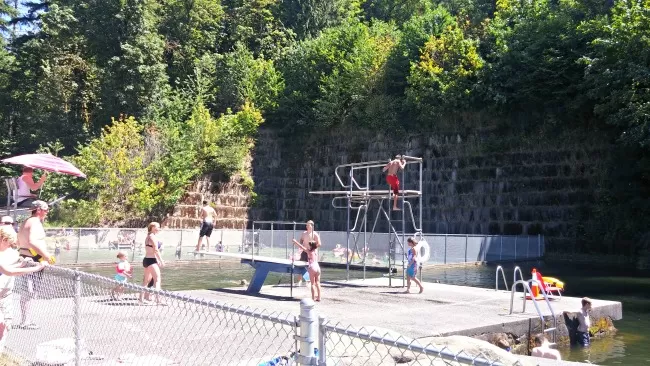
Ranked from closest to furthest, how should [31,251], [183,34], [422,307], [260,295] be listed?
[31,251]
[422,307]
[260,295]
[183,34]

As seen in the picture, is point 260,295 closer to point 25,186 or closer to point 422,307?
point 422,307

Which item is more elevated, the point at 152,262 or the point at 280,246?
the point at 152,262

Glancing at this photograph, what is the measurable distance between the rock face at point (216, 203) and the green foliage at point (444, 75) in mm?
11958

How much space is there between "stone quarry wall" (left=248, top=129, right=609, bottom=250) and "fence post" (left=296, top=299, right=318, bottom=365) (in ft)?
97.0

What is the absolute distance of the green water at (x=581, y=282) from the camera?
1217 centimetres

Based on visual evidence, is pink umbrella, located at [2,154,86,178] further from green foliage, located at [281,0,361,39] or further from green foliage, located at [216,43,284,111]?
green foliage, located at [281,0,361,39]

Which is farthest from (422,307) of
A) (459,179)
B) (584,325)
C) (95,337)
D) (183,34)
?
(183,34)

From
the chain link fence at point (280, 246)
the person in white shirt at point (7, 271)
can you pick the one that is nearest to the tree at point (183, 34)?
the chain link fence at point (280, 246)

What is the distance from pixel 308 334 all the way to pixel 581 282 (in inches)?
782

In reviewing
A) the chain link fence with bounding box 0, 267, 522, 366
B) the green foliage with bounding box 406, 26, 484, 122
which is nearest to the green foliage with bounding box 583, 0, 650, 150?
the green foliage with bounding box 406, 26, 484, 122

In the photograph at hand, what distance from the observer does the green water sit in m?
12.2

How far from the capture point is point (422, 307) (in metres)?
13.2

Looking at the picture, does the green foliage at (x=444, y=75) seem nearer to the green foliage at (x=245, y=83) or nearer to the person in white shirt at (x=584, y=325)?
the green foliage at (x=245, y=83)

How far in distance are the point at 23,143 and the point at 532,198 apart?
109 feet
